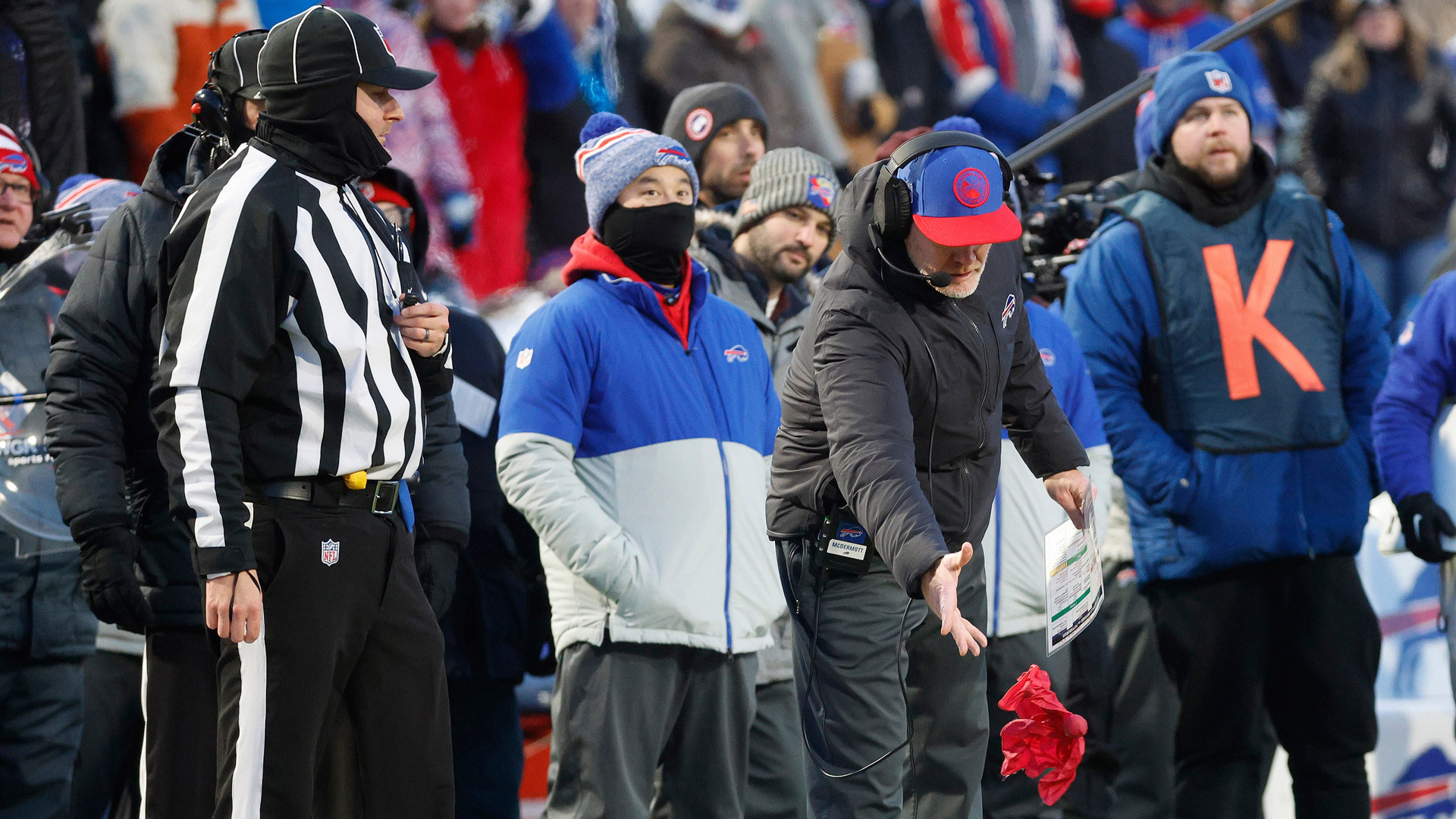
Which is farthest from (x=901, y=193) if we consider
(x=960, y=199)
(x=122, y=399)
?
(x=122, y=399)

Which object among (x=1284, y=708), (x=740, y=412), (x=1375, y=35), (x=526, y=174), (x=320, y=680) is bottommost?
(x=1284, y=708)

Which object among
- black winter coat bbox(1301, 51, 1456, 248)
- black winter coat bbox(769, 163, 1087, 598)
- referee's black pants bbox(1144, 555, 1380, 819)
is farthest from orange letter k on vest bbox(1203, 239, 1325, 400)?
black winter coat bbox(1301, 51, 1456, 248)

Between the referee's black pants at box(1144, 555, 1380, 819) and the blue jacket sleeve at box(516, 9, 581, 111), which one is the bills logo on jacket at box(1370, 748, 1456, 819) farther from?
the blue jacket sleeve at box(516, 9, 581, 111)

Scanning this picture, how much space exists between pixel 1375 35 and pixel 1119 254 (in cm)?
505

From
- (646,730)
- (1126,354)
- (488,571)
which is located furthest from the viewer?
(488,571)

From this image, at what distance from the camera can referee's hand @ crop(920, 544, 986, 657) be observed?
121 inches

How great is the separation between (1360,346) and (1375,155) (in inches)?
185

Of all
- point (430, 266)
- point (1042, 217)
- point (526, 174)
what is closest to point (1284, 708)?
point (1042, 217)

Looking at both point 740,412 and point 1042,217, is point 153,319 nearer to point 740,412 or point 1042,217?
point 740,412

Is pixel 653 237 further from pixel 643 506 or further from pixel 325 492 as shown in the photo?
pixel 325 492

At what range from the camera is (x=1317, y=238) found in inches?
199

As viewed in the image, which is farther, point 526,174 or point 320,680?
point 526,174

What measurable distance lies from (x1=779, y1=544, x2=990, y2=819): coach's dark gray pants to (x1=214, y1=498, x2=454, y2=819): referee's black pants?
0.79m

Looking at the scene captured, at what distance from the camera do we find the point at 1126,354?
504 centimetres
